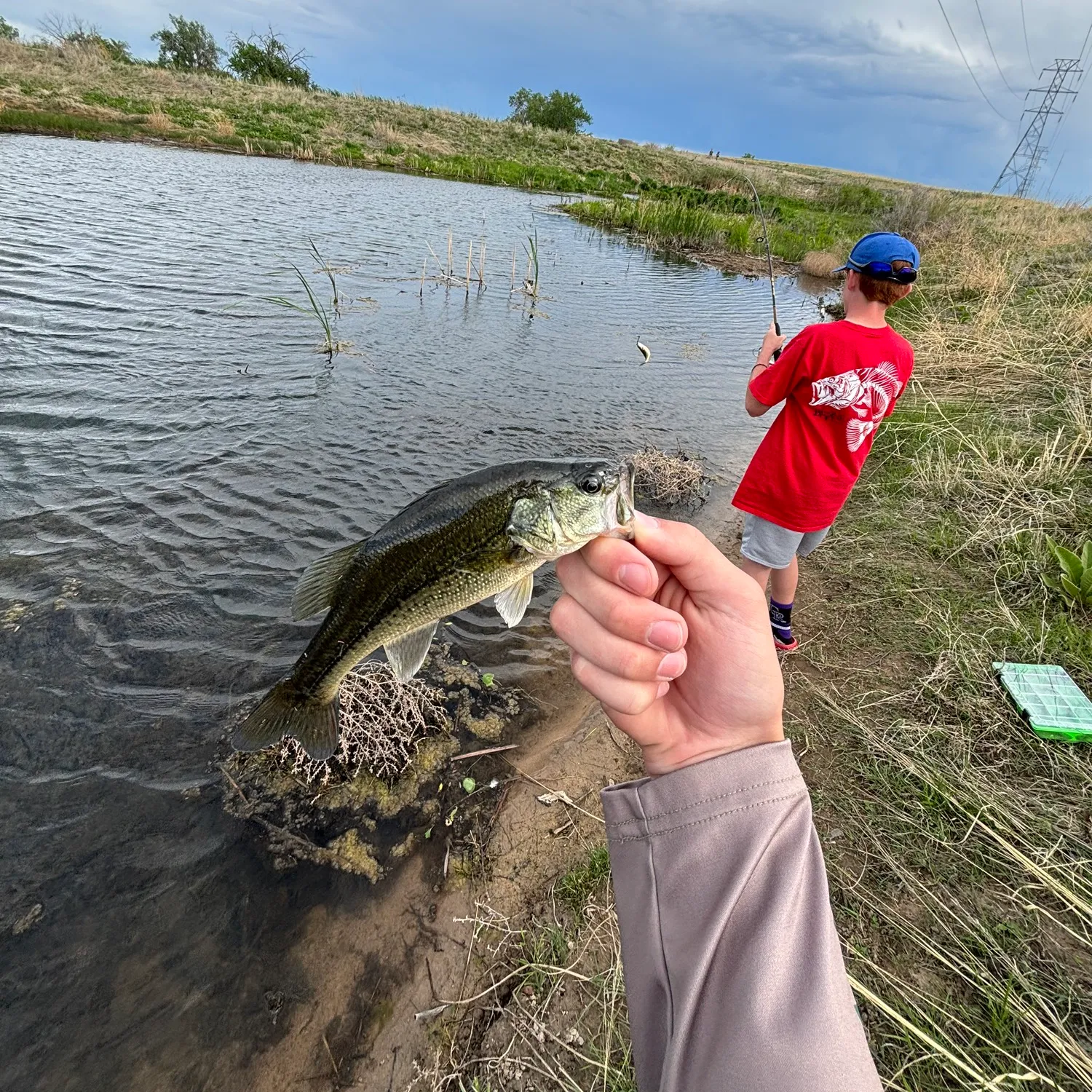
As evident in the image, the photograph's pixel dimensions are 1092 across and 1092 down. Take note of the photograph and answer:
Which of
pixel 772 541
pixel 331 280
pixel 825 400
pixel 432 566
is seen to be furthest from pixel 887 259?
pixel 331 280

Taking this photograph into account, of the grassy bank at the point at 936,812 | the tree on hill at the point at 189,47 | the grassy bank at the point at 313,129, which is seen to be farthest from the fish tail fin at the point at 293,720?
the tree on hill at the point at 189,47

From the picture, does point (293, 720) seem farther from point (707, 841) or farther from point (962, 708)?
point (962, 708)

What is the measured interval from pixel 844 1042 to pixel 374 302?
1563 centimetres

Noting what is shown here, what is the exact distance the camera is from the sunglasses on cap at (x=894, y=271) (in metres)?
4.09

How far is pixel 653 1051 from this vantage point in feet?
5.64

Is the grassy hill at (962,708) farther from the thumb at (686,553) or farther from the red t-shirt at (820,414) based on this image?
the thumb at (686,553)

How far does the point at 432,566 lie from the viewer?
2.64 meters

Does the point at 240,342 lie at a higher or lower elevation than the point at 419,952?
higher

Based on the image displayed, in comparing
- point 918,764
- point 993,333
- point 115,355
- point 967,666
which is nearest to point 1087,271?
point 993,333

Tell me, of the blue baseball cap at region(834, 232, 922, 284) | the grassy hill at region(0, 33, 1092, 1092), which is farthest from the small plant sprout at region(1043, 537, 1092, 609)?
the blue baseball cap at region(834, 232, 922, 284)

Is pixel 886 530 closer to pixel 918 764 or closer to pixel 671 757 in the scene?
pixel 918 764

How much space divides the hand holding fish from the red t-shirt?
109 inches

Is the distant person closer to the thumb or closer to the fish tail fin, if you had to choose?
the thumb

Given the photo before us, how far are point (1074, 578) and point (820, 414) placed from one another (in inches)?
124
